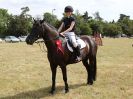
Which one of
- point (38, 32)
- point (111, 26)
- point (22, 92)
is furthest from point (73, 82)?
point (111, 26)

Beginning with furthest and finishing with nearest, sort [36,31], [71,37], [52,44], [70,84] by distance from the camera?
1. [70,84]
2. [71,37]
3. [52,44]
4. [36,31]

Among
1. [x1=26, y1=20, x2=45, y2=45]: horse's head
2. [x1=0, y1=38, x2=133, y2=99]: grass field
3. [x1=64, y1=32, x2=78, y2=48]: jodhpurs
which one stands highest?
[x1=26, y1=20, x2=45, y2=45]: horse's head

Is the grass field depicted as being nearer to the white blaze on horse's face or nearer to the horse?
the horse

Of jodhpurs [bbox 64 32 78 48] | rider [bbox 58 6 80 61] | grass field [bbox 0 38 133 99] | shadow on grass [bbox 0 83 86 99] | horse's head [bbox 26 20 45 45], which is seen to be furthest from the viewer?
jodhpurs [bbox 64 32 78 48]

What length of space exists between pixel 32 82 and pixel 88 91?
2.80m

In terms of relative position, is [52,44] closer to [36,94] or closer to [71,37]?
[71,37]

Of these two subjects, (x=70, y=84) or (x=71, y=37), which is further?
(x=70, y=84)

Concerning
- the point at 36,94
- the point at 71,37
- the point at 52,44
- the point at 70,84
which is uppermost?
the point at 71,37

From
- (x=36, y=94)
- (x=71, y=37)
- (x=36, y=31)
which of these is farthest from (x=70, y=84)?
(x=36, y=31)

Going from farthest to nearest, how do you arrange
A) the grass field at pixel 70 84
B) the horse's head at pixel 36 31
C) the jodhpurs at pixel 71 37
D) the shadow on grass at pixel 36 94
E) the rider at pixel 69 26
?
the jodhpurs at pixel 71 37
the rider at pixel 69 26
the grass field at pixel 70 84
the shadow on grass at pixel 36 94
the horse's head at pixel 36 31

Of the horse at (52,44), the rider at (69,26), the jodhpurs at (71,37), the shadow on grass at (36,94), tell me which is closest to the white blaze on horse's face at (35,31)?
the horse at (52,44)

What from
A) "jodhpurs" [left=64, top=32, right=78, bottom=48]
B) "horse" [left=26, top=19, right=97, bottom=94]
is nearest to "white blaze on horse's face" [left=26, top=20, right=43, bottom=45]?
"horse" [left=26, top=19, right=97, bottom=94]

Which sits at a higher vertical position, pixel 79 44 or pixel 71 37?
pixel 71 37

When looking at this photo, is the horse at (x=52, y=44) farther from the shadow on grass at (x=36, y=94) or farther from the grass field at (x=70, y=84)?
the grass field at (x=70, y=84)
